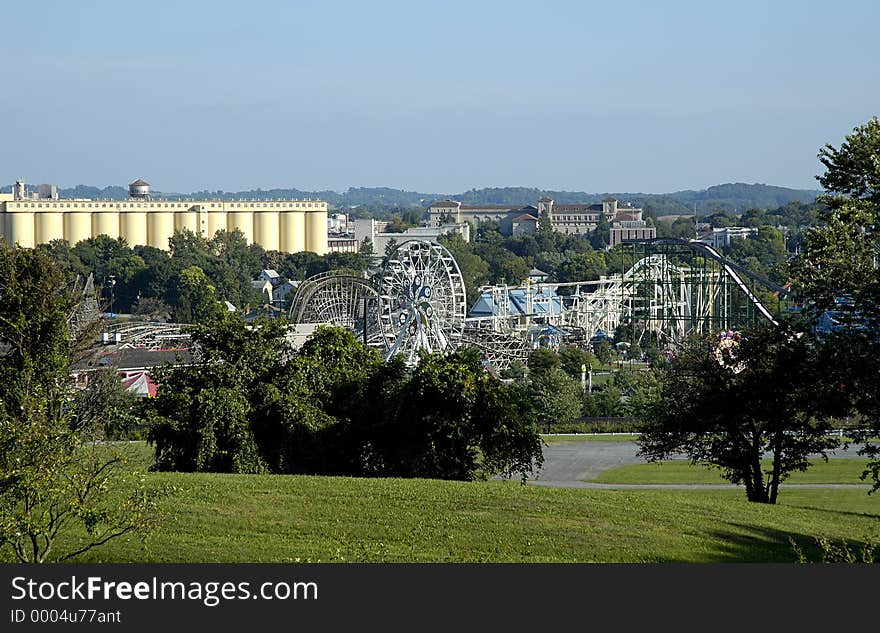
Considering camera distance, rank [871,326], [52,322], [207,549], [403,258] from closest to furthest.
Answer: [207,549] → [871,326] → [52,322] → [403,258]

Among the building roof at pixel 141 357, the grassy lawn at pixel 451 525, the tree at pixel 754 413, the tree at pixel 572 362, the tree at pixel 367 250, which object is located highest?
the tree at pixel 367 250

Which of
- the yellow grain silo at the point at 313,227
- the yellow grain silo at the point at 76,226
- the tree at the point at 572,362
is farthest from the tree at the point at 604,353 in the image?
the yellow grain silo at the point at 313,227

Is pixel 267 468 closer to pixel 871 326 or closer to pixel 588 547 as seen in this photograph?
pixel 588 547

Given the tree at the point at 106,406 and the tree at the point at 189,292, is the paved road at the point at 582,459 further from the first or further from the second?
the tree at the point at 189,292

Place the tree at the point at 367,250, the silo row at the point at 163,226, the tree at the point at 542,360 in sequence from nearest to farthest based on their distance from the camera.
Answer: the tree at the point at 542,360 → the tree at the point at 367,250 → the silo row at the point at 163,226

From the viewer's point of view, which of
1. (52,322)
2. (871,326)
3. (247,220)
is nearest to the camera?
(871,326)

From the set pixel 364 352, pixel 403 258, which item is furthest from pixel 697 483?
pixel 403 258

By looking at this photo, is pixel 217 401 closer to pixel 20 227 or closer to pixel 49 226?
pixel 20 227

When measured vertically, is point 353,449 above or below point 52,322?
below
